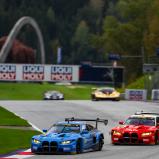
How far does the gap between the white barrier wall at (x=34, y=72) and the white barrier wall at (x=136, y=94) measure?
20965mm

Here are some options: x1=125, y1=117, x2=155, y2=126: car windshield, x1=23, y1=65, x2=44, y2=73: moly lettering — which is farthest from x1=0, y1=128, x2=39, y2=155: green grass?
x1=23, y1=65, x2=44, y2=73: moly lettering

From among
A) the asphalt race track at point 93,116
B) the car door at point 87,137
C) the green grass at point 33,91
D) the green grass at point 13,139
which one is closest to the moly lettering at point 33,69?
the green grass at point 33,91

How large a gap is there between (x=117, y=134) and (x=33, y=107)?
22.1 meters

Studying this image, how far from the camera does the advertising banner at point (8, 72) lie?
96.6m

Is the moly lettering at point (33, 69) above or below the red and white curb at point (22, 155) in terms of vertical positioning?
above

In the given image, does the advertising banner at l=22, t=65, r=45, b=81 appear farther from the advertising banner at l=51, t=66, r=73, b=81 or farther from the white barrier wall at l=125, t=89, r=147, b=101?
the white barrier wall at l=125, t=89, r=147, b=101

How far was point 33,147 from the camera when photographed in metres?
25.5

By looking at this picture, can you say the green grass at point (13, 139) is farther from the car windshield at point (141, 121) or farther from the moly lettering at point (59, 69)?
the moly lettering at point (59, 69)

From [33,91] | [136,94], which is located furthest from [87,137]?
[33,91]

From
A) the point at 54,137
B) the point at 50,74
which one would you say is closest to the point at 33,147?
the point at 54,137

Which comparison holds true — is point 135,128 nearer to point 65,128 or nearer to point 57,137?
point 65,128

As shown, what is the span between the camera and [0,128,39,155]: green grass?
27.2 m

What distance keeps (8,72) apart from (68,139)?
71.8m

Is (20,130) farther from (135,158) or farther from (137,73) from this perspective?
(137,73)
